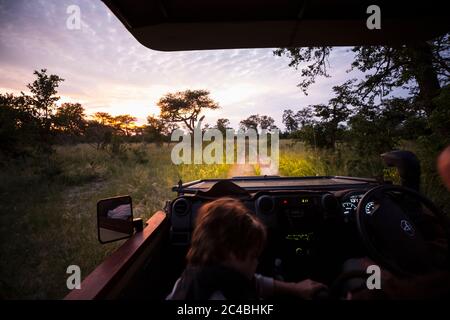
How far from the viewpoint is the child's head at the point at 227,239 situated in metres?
1.17

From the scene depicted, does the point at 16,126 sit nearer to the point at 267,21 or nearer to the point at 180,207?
the point at 180,207

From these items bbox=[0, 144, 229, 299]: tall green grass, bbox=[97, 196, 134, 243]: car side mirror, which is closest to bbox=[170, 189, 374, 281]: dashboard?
bbox=[97, 196, 134, 243]: car side mirror

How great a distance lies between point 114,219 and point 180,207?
615 mm

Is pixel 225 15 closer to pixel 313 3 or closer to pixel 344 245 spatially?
pixel 313 3

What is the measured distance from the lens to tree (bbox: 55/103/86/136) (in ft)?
41.1

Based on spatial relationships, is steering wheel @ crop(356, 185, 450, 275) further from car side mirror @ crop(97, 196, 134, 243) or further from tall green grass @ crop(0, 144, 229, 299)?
tall green grass @ crop(0, 144, 229, 299)

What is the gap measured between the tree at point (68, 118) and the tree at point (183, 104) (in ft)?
44.1

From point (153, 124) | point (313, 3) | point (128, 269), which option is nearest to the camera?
point (128, 269)

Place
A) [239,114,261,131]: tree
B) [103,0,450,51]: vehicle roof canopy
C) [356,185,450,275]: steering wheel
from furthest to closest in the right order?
[239,114,261,131]: tree → [103,0,450,51]: vehicle roof canopy → [356,185,450,275]: steering wheel

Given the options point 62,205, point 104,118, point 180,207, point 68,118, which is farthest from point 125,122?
point 180,207

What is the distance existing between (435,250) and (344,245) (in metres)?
0.76

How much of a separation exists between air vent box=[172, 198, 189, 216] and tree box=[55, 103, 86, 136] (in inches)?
501

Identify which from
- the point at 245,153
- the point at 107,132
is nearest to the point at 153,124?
the point at 107,132

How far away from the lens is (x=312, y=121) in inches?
360
